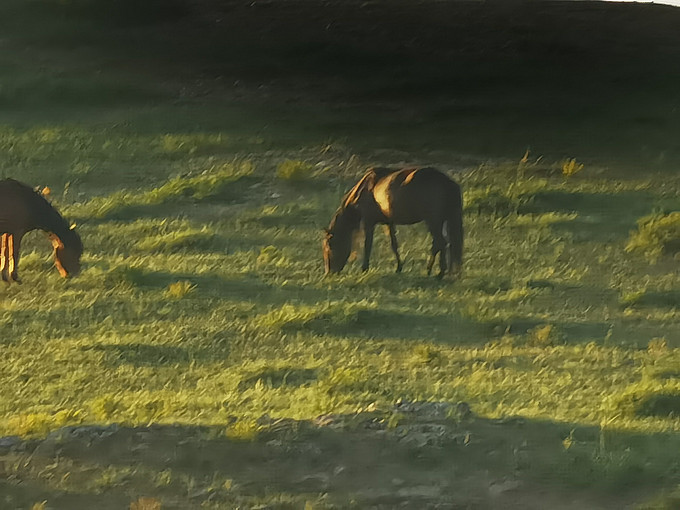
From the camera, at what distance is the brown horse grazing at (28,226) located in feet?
7.62

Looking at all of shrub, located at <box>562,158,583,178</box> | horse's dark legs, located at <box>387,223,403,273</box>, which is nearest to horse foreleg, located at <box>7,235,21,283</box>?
horse's dark legs, located at <box>387,223,403,273</box>

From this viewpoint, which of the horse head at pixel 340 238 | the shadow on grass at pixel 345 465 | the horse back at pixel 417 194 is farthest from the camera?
the horse back at pixel 417 194

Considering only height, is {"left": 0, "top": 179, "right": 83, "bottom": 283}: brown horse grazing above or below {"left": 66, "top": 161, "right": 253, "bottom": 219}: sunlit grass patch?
below

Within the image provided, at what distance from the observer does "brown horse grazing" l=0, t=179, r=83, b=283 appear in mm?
2322

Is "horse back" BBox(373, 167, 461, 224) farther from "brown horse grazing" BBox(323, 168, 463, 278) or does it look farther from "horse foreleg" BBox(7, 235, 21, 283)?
"horse foreleg" BBox(7, 235, 21, 283)

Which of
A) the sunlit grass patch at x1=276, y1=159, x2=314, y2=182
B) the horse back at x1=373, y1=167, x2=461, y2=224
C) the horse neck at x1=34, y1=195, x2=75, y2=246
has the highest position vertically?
the sunlit grass patch at x1=276, y1=159, x2=314, y2=182

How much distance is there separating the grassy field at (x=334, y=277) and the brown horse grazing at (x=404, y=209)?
0.03 meters

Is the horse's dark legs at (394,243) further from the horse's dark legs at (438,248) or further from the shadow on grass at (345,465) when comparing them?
the shadow on grass at (345,465)

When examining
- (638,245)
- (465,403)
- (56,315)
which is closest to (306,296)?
(465,403)

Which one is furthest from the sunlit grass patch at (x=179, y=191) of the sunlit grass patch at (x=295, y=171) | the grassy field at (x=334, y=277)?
the sunlit grass patch at (x=295, y=171)

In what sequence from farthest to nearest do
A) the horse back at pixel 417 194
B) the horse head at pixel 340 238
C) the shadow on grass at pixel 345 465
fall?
the horse back at pixel 417 194 → the horse head at pixel 340 238 → the shadow on grass at pixel 345 465

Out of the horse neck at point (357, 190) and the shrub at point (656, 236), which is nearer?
the shrub at point (656, 236)

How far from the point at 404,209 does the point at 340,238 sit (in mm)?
222

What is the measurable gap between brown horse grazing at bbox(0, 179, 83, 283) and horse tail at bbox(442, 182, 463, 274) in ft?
3.01
